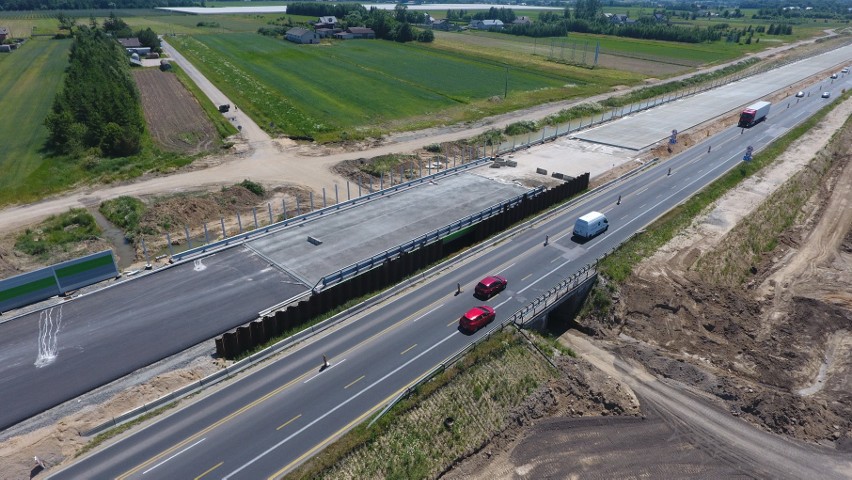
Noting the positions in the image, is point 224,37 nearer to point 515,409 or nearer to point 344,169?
point 344,169

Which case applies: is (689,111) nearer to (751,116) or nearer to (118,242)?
(751,116)

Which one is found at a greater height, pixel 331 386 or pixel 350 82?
pixel 350 82

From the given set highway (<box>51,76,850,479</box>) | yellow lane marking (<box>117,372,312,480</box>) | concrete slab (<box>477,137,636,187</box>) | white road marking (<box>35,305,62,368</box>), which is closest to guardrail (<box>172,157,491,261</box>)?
concrete slab (<box>477,137,636,187</box>)

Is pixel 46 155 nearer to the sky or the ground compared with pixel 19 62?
nearer to the ground

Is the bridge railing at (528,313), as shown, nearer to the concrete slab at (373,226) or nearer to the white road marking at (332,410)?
the white road marking at (332,410)

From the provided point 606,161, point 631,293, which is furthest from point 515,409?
point 606,161

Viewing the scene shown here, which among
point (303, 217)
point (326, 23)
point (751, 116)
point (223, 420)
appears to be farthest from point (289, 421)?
point (326, 23)

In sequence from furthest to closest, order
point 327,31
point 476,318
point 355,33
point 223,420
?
point 355,33 < point 327,31 < point 476,318 < point 223,420
